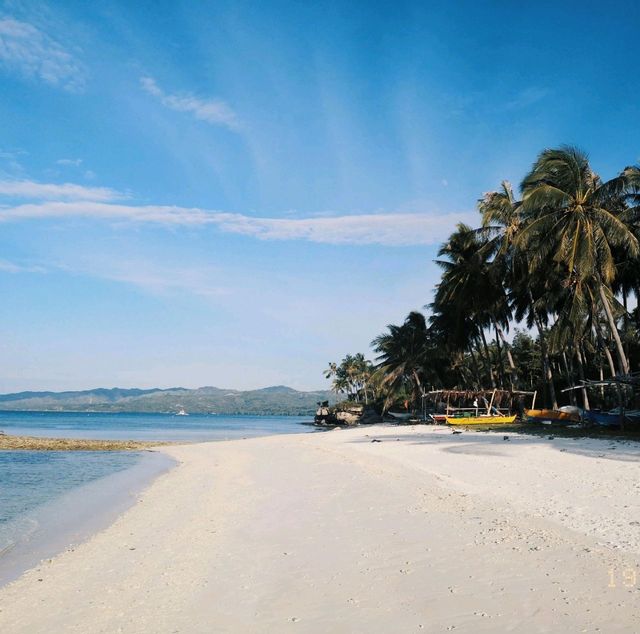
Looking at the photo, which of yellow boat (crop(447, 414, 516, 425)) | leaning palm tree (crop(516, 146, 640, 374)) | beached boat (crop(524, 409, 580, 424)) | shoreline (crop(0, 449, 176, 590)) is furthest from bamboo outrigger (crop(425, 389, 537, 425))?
shoreline (crop(0, 449, 176, 590))

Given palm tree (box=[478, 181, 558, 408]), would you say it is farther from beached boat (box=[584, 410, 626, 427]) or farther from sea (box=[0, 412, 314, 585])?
sea (box=[0, 412, 314, 585])

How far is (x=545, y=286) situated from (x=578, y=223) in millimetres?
9822

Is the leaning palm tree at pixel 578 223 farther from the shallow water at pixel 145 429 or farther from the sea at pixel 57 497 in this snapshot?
the shallow water at pixel 145 429

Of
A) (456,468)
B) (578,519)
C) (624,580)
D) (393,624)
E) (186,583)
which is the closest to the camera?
(393,624)

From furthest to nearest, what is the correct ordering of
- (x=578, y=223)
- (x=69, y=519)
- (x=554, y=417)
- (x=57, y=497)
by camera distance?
(x=554, y=417), (x=578, y=223), (x=57, y=497), (x=69, y=519)

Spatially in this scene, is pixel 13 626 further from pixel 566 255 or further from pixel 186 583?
pixel 566 255

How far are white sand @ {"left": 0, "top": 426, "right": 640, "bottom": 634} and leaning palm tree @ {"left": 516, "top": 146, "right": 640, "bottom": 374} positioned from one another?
1256 cm

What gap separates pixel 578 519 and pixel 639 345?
1471 inches

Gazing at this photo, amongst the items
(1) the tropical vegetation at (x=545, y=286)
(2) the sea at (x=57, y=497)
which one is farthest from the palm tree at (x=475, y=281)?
(2) the sea at (x=57, y=497)

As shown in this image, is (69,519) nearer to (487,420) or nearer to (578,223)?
(578,223)

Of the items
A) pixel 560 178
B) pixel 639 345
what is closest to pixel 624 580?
pixel 560 178

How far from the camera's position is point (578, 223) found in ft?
75.1

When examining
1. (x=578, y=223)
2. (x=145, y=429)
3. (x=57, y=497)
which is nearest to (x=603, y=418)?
(x=578, y=223)

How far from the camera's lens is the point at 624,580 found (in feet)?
16.5
